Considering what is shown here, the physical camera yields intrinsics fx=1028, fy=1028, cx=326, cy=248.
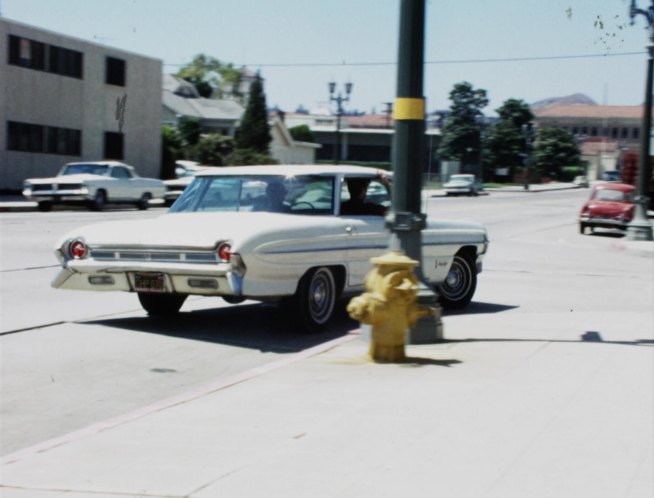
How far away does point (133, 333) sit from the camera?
9.91m

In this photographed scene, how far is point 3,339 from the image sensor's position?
30.9 ft

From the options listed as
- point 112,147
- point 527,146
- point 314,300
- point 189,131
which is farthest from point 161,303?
point 527,146

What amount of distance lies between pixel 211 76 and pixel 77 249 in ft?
327

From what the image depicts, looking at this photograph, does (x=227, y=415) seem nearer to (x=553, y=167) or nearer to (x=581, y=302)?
(x=581, y=302)

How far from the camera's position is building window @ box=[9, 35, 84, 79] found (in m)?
39.6

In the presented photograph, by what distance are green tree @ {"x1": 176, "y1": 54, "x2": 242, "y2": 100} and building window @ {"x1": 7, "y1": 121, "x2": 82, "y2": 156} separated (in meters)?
47.7

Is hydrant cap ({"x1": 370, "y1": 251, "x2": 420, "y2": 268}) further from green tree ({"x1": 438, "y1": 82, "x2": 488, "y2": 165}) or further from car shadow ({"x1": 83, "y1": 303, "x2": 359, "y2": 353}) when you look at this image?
green tree ({"x1": 438, "y1": 82, "x2": 488, "y2": 165})

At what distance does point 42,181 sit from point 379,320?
26.1 m

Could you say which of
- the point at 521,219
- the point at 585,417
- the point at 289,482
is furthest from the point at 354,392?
the point at 521,219

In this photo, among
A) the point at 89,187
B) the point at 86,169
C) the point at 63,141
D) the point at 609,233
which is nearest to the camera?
the point at 89,187

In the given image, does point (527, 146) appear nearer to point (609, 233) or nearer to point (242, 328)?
point (609, 233)

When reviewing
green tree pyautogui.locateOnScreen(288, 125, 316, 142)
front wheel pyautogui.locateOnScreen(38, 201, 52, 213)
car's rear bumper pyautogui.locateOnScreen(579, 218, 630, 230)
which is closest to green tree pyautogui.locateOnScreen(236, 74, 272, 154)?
green tree pyautogui.locateOnScreen(288, 125, 316, 142)

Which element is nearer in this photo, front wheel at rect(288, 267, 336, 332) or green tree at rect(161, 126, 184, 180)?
front wheel at rect(288, 267, 336, 332)

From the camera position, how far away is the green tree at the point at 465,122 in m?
44.4
